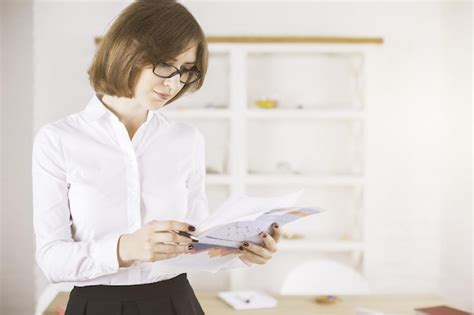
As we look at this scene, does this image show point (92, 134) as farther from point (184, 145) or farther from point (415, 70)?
point (415, 70)

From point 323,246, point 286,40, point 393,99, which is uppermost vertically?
point 286,40

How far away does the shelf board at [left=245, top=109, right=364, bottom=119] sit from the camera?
9.25ft

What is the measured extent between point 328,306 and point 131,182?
1484 millimetres

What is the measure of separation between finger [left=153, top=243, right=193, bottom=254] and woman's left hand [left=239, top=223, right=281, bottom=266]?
0.60ft

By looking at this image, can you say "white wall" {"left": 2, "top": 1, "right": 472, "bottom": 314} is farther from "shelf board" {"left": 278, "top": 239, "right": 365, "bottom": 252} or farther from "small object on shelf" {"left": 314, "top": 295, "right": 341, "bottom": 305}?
"small object on shelf" {"left": 314, "top": 295, "right": 341, "bottom": 305}

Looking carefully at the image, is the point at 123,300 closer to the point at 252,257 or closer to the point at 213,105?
the point at 252,257

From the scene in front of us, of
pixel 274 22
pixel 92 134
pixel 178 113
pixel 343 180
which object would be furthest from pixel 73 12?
pixel 92 134

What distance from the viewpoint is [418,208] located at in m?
3.04

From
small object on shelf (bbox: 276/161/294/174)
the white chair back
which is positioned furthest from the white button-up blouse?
small object on shelf (bbox: 276/161/294/174)

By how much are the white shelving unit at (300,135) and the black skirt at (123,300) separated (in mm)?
1646

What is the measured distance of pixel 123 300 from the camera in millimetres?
1188

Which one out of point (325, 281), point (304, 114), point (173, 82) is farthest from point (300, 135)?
point (173, 82)

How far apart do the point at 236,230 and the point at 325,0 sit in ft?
7.30

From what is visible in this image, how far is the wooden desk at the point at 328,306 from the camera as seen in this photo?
2.33m
